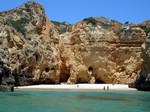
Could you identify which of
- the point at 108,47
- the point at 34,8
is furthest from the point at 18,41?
the point at 108,47

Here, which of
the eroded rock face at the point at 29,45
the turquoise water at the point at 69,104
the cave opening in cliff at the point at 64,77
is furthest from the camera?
the cave opening in cliff at the point at 64,77

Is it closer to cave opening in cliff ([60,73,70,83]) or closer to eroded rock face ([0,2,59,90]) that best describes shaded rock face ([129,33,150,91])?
eroded rock face ([0,2,59,90])

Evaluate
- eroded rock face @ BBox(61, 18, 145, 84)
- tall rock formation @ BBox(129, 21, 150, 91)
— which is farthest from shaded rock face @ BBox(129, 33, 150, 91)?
eroded rock face @ BBox(61, 18, 145, 84)

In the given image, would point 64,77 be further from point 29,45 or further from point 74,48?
point 29,45

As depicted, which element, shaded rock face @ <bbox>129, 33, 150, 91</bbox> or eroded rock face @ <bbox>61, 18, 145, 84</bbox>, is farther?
eroded rock face @ <bbox>61, 18, 145, 84</bbox>

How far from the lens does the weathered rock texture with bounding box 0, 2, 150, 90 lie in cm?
5191

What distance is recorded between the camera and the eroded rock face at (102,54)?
59594mm

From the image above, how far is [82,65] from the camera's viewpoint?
60.1 meters

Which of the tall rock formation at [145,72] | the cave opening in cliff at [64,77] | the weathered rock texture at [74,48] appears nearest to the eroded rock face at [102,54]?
the weathered rock texture at [74,48]

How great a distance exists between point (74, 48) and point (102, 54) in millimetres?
5404

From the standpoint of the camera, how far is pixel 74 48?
6212 centimetres

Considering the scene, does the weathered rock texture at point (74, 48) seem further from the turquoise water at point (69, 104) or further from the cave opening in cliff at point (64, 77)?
the turquoise water at point (69, 104)

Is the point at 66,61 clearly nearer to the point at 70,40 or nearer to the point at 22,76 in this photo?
the point at 70,40

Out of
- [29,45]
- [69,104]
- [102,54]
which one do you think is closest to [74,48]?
[102,54]
